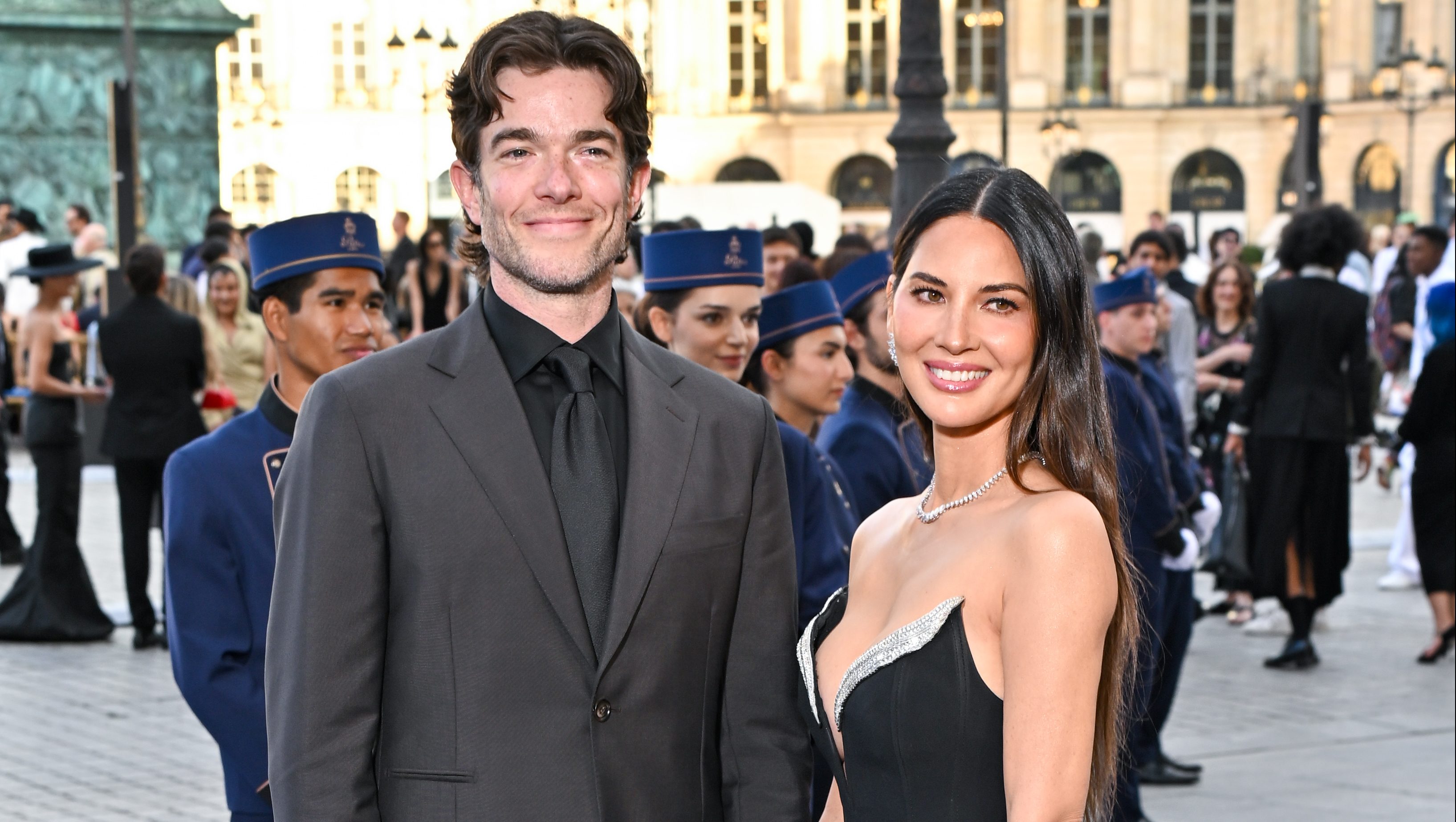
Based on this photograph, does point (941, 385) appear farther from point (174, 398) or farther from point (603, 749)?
point (174, 398)

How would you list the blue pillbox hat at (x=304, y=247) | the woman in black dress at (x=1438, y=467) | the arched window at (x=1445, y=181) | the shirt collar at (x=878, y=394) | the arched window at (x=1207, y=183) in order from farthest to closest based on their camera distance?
1. the arched window at (x=1207, y=183)
2. the arched window at (x=1445, y=181)
3. the woman in black dress at (x=1438, y=467)
4. the shirt collar at (x=878, y=394)
5. the blue pillbox hat at (x=304, y=247)

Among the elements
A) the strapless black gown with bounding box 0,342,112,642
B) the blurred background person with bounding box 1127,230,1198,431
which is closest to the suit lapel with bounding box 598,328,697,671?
the blurred background person with bounding box 1127,230,1198,431

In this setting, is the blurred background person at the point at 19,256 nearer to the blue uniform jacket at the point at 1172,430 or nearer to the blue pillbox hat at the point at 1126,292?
the blue pillbox hat at the point at 1126,292

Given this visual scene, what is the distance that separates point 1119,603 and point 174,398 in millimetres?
7511

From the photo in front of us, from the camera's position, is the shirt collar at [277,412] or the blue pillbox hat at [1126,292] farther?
the blue pillbox hat at [1126,292]

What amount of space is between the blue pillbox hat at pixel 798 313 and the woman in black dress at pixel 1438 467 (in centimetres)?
497

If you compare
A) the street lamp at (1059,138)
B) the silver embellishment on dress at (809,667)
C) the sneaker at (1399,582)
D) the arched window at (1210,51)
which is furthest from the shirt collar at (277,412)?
the arched window at (1210,51)

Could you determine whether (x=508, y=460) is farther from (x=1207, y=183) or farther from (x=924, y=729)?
(x=1207, y=183)

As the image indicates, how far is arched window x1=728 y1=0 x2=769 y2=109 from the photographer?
5712 cm

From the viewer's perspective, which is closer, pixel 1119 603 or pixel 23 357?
pixel 1119 603

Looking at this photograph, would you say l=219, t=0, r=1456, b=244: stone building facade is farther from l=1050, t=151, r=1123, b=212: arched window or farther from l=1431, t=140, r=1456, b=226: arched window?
l=1431, t=140, r=1456, b=226: arched window

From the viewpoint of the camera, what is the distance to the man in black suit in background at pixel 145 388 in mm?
9203

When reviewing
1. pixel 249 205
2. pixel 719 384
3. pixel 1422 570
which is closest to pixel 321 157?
pixel 249 205

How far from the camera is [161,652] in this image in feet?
30.4
